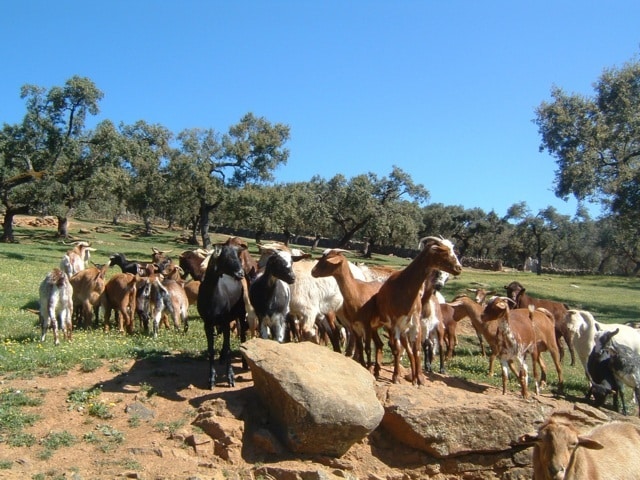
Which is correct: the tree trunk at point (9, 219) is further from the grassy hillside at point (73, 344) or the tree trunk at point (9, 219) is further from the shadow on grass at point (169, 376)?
the shadow on grass at point (169, 376)

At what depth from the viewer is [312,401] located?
761 cm

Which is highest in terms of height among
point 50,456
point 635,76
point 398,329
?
point 635,76

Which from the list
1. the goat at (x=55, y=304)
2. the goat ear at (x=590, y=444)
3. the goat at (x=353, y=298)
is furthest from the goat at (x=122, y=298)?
the goat ear at (x=590, y=444)

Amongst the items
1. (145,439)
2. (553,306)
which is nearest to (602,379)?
(553,306)

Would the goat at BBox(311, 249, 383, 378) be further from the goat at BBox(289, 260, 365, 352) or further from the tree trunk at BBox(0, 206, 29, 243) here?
the tree trunk at BBox(0, 206, 29, 243)

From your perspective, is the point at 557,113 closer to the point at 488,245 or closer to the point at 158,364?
the point at 158,364

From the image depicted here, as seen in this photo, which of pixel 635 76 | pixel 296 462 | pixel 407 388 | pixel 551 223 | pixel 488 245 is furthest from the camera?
pixel 488 245

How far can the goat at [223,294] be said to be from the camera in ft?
30.5

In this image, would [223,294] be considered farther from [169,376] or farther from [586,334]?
[586,334]

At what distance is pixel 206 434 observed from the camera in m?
7.71

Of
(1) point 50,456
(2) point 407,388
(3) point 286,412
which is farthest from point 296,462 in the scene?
(1) point 50,456

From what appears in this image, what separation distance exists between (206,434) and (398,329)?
362 cm

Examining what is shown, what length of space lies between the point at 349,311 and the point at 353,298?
27 cm

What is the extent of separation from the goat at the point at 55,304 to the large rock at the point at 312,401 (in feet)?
17.5
